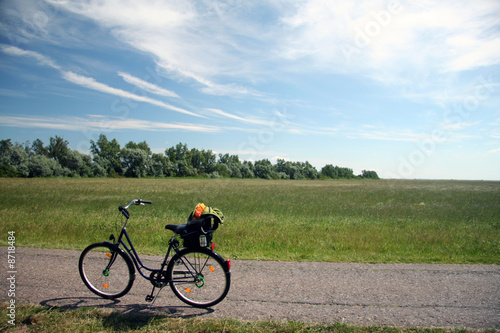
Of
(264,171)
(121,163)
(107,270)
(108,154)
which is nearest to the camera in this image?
(107,270)

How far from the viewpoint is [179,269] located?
4.51 meters

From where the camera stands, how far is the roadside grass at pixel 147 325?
365cm

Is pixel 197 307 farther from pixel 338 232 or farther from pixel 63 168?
pixel 63 168

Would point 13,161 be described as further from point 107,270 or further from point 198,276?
point 198,276

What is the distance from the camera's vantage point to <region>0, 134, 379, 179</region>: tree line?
70.0 metres

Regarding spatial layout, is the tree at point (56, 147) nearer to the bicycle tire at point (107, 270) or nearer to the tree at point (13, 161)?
the tree at point (13, 161)

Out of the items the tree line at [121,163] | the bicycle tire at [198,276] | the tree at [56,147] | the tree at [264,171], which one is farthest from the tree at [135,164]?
the bicycle tire at [198,276]

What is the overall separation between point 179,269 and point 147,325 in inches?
35.5

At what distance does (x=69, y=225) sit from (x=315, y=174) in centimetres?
14129

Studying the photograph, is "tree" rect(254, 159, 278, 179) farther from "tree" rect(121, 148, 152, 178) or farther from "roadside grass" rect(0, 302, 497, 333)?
"roadside grass" rect(0, 302, 497, 333)

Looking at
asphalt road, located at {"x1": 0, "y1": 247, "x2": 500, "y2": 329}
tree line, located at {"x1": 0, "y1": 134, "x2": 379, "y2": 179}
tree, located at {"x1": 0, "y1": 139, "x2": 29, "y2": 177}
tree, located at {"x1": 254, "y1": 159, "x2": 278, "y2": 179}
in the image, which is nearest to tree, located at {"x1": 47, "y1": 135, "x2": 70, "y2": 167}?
tree line, located at {"x1": 0, "y1": 134, "x2": 379, "y2": 179}

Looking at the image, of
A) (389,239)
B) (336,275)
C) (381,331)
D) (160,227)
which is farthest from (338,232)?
(381,331)

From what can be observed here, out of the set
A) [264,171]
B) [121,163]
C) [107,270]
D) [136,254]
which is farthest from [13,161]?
[136,254]

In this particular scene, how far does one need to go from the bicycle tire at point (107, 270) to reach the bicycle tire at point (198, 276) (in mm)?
717
